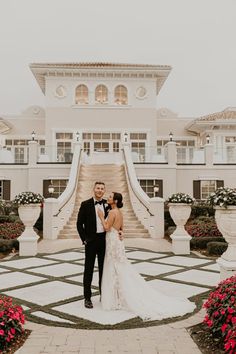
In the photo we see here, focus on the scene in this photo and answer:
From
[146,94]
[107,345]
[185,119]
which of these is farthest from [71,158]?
[107,345]

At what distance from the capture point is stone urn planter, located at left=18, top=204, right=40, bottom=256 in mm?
11531

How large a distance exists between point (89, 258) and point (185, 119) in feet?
94.5

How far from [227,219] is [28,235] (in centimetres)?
713

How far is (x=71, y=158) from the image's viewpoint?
24.8 m

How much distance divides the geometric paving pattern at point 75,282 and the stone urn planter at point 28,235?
11.8 inches

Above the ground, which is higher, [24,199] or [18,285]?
[24,199]

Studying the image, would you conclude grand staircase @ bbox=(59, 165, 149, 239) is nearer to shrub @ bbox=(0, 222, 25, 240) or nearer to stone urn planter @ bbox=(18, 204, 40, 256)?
shrub @ bbox=(0, 222, 25, 240)

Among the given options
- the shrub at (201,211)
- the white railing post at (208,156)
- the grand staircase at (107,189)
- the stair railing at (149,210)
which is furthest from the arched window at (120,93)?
the shrub at (201,211)

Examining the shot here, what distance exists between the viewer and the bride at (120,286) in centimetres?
596

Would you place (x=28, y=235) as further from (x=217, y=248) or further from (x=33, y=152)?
(x=33, y=152)

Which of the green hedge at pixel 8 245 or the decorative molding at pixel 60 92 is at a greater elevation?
the decorative molding at pixel 60 92

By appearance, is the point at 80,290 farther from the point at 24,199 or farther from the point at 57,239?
the point at 57,239

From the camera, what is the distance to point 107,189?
816 inches

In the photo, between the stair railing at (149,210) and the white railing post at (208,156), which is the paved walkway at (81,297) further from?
the white railing post at (208,156)
